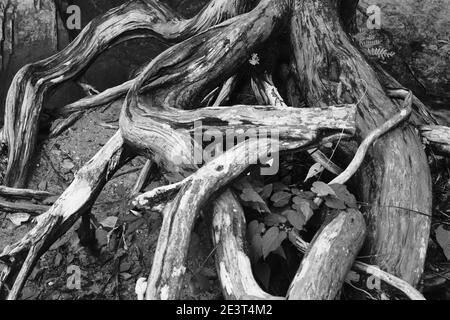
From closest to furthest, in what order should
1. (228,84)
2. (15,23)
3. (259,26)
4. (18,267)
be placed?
(18,267), (259,26), (228,84), (15,23)

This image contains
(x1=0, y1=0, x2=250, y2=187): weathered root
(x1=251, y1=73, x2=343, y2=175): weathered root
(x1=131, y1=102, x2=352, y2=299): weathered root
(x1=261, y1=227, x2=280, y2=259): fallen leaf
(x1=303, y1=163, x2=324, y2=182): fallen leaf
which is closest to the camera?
(x1=131, y1=102, x2=352, y2=299): weathered root

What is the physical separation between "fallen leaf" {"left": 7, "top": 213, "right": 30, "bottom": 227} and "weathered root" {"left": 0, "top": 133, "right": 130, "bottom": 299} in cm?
87

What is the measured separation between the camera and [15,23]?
460cm

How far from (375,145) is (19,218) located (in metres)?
2.53

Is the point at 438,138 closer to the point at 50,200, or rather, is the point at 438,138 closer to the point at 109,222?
the point at 109,222

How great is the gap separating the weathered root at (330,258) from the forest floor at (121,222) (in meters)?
0.59

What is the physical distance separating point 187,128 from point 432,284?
1.63 metres

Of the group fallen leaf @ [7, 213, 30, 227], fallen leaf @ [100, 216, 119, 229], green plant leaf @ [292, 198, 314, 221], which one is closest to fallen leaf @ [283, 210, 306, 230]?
green plant leaf @ [292, 198, 314, 221]

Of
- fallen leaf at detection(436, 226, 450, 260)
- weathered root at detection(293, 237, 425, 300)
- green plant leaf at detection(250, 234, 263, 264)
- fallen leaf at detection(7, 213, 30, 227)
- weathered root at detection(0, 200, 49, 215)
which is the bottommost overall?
fallen leaf at detection(436, 226, 450, 260)

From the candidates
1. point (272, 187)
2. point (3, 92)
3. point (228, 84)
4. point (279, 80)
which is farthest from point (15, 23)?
point (272, 187)

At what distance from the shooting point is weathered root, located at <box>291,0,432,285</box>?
285 centimetres

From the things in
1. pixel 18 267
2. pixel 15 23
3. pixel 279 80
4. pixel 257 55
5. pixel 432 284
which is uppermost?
pixel 15 23

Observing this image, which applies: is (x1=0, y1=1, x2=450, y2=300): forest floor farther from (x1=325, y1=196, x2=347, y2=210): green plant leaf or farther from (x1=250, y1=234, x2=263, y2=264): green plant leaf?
(x1=325, y1=196, x2=347, y2=210): green plant leaf

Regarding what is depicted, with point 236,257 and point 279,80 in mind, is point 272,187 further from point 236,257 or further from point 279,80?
point 279,80
